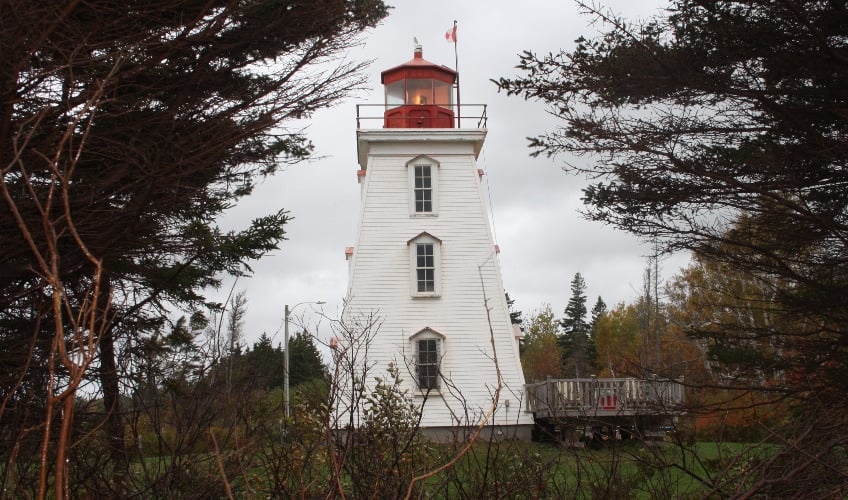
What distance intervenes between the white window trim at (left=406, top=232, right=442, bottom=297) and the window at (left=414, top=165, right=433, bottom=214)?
2.72 feet

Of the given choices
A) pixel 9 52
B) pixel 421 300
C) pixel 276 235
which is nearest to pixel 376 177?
pixel 421 300

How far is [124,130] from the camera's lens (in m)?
6.67

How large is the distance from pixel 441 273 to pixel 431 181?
260cm

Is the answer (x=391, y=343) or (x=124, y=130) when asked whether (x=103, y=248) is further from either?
(x=391, y=343)

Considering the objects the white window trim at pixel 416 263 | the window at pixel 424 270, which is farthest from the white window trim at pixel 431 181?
the window at pixel 424 270

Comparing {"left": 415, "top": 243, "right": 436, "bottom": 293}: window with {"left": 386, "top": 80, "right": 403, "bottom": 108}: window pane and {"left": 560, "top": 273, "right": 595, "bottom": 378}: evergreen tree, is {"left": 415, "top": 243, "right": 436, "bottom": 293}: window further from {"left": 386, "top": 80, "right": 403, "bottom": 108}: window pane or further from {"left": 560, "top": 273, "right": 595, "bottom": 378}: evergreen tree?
{"left": 560, "top": 273, "right": 595, "bottom": 378}: evergreen tree

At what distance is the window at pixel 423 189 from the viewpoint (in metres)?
21.3

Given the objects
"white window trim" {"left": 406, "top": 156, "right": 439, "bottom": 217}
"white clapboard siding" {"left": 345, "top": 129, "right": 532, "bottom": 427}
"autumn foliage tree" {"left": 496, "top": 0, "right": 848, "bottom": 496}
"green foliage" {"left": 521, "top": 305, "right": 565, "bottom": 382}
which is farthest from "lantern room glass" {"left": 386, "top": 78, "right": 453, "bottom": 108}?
"green foliage" {"left": 521, "top": 305, "right": 565, "bottom": 382}

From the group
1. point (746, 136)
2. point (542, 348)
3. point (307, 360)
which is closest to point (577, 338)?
point (542, 348)

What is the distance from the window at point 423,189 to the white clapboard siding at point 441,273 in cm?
24

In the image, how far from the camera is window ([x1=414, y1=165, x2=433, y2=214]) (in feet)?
70.0

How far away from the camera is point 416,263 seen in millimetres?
20641

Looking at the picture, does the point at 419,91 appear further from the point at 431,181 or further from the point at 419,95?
the point at 431,181

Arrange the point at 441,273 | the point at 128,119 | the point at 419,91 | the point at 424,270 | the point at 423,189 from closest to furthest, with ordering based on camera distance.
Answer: the point at 128,119 < the point at 441,273 < the point at 424,270 < the point at 423,189 < the point at 419,91
